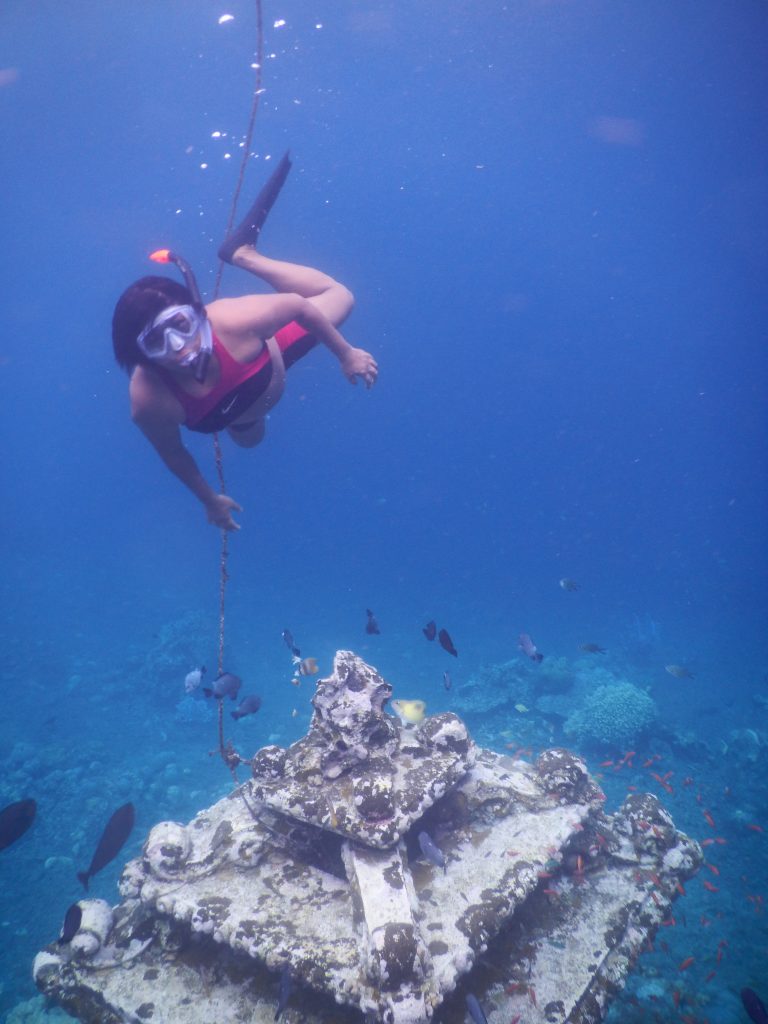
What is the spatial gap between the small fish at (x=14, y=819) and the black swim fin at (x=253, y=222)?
23.9 feet

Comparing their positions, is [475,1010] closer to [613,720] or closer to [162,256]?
[162,256]

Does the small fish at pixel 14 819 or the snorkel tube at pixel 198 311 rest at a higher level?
the snorkel tube at pixel 198 311

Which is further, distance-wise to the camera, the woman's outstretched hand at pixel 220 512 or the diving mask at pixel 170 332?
the woman's outstretched hand at pixel 220 512

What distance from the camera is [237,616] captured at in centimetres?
3027

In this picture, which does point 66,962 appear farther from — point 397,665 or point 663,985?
point 397,665

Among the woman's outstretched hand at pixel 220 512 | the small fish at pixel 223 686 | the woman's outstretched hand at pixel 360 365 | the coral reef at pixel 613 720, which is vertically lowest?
the coral reef at pixel 613 720

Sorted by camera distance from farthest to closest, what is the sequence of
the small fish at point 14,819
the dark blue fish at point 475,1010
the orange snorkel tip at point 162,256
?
1. the small fish at point 14,819
2. the orange snorkel tip at point 162,256
3. the dark blue fish at point 475,1010

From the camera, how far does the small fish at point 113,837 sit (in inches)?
211

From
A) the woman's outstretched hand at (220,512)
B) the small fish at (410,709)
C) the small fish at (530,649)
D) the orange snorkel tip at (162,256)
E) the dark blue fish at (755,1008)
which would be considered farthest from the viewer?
the small fish at (530,649)

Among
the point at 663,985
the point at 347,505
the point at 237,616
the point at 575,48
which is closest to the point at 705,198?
the point at 575,48

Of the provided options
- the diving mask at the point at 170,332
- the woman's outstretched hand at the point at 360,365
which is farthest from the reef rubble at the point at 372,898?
the diving mask at the point at 170,332

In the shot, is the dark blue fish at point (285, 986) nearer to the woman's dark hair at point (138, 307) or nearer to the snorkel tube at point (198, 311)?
the snorkel tube at point (198, 311)

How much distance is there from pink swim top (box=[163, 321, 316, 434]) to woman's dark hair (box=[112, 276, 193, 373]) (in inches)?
13.9

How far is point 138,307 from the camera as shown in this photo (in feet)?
10.5
